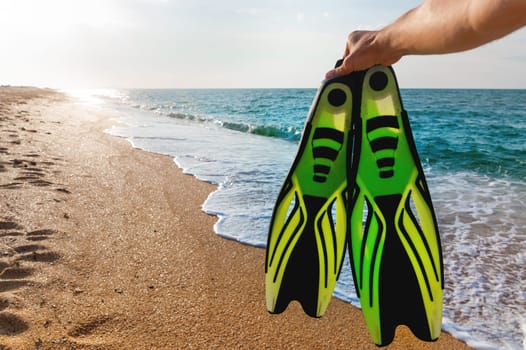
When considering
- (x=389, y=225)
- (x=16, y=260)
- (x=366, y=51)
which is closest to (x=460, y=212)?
(x=389, y=225)

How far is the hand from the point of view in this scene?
1652 mm

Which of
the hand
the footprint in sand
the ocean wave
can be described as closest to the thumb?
the hand

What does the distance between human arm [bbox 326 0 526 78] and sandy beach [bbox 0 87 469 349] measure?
59.8 inches

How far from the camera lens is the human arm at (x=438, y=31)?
41.6 inches

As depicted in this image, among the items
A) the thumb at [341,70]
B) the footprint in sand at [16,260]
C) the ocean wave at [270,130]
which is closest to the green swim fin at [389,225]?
the thumb at [341,70]

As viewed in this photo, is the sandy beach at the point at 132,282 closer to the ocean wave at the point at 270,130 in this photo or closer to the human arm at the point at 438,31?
the human arm at the point at 438,31

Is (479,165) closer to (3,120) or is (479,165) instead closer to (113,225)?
(113,225)

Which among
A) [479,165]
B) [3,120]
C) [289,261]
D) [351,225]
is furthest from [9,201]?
[479,165]

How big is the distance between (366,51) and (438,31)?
1.52 feet

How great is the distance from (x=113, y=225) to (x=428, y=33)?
3.05m

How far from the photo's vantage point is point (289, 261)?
2.32m

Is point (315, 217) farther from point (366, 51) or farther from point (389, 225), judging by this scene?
point (366, 51)

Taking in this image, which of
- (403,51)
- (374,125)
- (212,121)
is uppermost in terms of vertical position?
(403,51)

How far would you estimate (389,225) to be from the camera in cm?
227
